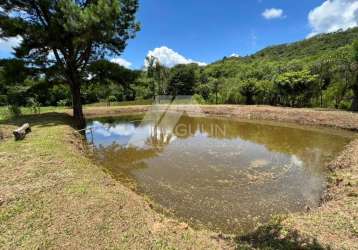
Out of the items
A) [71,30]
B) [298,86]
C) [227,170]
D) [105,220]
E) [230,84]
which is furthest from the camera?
[230,84]

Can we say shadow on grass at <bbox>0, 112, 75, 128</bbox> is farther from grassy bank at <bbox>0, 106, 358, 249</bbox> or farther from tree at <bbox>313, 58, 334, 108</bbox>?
tree at <bbox>313, 58, 334, 108</bbox>

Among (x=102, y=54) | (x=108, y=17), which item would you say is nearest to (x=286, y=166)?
(x=108, y=17)

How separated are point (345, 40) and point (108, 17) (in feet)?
132

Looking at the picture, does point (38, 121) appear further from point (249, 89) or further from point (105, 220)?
point (249, 89)

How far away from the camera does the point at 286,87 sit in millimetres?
18984

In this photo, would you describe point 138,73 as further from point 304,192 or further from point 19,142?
point 304,192

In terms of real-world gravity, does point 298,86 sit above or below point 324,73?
below

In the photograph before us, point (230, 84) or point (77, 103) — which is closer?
point (77, 103)

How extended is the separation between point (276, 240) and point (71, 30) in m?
11.0

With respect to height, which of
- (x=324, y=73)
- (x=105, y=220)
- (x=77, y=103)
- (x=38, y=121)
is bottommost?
(x=105, y=220)

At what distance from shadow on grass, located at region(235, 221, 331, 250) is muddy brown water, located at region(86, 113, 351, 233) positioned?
1.70 feet

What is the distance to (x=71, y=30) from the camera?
10297 millimetres

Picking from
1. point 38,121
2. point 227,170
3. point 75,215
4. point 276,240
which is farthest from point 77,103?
point 276,240

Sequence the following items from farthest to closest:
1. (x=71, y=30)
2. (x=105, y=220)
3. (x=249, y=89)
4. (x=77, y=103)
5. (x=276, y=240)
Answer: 1. (x=249, y=89)
2. (x=77, y=103)
3. (x=71, y=30)
4. (x=105, y=220)
5. (x=276, y=240)
